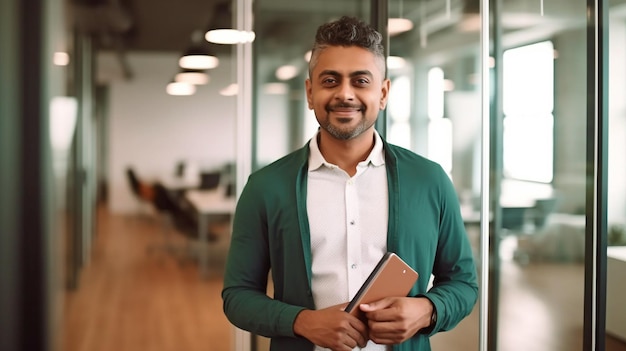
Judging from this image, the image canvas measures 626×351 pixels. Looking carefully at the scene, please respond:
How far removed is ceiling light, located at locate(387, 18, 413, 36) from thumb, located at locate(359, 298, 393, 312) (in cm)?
171

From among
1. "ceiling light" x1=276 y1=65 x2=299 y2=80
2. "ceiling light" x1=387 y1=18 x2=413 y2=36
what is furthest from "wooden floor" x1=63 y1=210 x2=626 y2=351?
"ceiling light" x1=387 y1=18 x2=413 y2=36

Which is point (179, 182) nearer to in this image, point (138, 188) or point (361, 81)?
point (138, 188)

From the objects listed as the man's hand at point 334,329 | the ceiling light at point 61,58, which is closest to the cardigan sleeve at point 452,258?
the man's hand at point 334,329

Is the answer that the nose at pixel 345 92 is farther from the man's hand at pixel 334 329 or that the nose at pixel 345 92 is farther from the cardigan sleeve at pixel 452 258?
the man's hand at pixel 334 329

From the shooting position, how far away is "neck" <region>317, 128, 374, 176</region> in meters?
1.82

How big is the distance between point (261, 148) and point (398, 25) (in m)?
0.90

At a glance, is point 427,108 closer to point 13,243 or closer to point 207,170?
point 207,170

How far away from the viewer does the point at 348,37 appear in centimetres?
176

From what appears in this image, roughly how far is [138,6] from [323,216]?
5.19 ft

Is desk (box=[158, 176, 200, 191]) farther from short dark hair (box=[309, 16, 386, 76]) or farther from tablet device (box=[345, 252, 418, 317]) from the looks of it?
tablet device (box=[345, 252, 418, 317])

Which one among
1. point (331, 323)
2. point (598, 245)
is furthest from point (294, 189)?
point (598, 245)

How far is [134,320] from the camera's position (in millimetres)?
3148

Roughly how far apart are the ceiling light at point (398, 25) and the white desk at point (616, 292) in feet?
5.29

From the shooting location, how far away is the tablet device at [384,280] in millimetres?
1640
